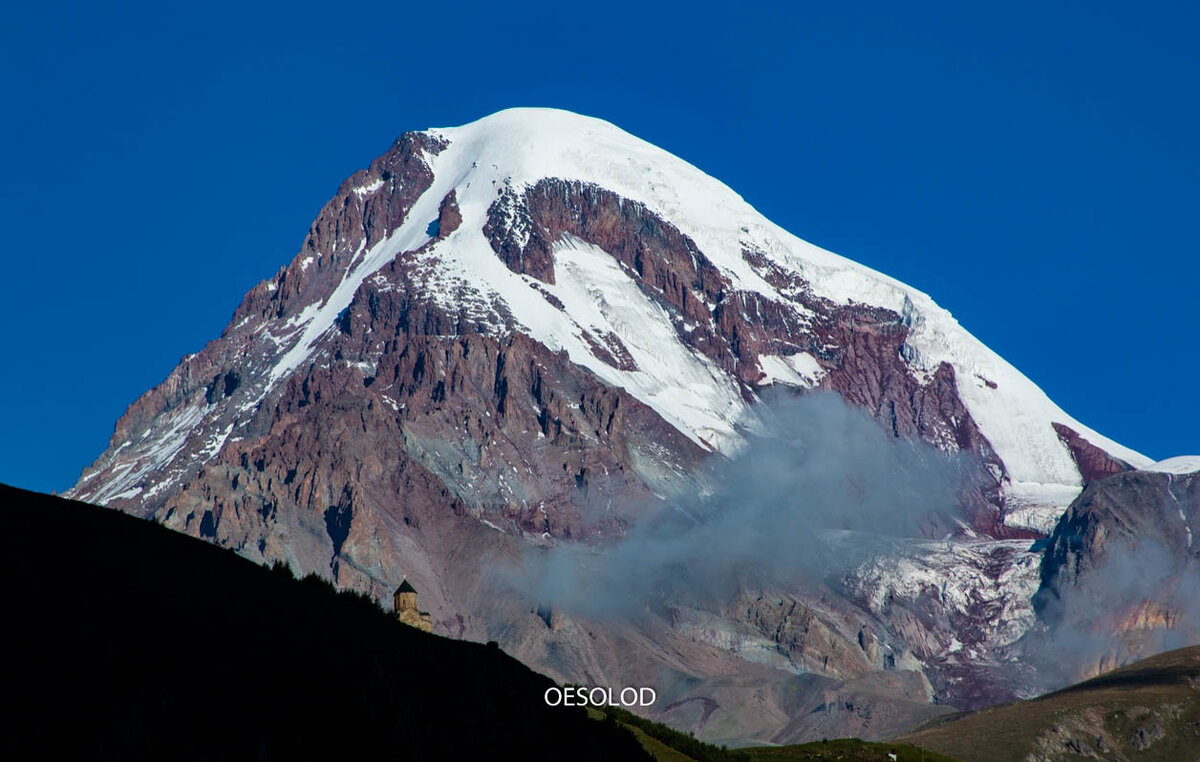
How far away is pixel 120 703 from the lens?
6700cm

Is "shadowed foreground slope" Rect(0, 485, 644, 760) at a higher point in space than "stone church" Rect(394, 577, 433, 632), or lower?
lower

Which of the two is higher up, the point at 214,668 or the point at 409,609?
the point at 409,609

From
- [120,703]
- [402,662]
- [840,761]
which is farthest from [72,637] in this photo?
[840,761]

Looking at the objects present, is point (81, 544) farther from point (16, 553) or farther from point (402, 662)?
point (402, 662)

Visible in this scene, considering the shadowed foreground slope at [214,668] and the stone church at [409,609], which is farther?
the stone church at [409,609]

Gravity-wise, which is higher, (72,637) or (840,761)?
(840,761)

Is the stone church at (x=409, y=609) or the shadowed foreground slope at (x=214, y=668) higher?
the stone church at (x=409, y=609)

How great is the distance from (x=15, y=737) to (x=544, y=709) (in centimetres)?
4287

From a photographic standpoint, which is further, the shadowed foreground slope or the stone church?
the stone church

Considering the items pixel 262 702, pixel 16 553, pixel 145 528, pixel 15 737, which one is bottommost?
pixel 15 737

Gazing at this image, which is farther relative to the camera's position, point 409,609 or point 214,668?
point 409,609

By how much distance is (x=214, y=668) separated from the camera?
7538cm

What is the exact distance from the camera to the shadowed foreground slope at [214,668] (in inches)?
2616

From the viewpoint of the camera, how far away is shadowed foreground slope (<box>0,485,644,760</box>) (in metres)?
66.4
